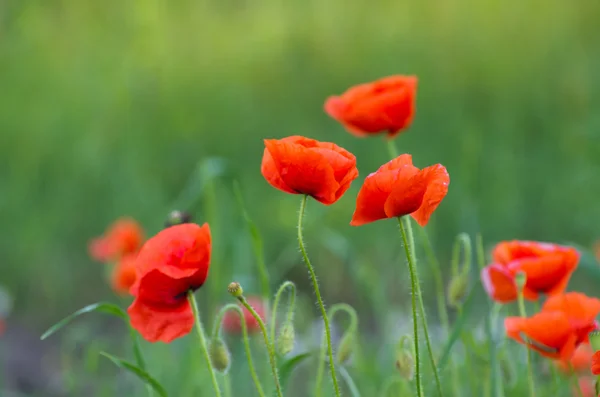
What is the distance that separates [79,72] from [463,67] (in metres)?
1.99

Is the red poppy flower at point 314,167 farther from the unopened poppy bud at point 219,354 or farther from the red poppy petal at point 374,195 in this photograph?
the unopened poppy bud at point 219,354

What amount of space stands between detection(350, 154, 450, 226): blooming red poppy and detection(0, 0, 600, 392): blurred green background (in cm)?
179

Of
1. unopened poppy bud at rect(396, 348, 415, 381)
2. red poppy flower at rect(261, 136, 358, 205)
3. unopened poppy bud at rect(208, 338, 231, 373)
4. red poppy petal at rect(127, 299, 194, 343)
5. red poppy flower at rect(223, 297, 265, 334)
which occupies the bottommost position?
red poppy flower at rect(223, 297, 265, 334)

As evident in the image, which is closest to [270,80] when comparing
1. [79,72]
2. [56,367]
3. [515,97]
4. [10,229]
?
[79,72]

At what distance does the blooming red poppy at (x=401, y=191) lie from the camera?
2.99ft

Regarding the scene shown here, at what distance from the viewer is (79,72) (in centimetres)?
433

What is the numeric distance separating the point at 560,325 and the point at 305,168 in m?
0.40

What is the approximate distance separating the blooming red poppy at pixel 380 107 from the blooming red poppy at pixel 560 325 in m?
0.43

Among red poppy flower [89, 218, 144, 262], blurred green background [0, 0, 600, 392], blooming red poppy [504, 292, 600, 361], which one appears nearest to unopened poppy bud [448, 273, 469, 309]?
blooming red poppy [504, 292, 600, 361]

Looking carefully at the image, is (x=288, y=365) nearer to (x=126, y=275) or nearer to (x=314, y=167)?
(x=314, y=167)

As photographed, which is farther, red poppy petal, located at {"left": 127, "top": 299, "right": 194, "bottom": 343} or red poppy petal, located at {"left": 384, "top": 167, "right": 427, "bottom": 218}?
red poppy petal, located at {"left": 127, "top": 299, "right": 194, "bottom": 343}

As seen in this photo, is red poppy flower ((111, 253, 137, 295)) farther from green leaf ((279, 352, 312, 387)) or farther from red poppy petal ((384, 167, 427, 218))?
red poppy petal ((384, 167, 427, 218))

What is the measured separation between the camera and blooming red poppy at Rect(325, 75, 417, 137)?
4.55 feet

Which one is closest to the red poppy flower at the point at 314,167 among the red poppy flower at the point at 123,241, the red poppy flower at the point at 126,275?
the red poppy flower at the point at 126,275
